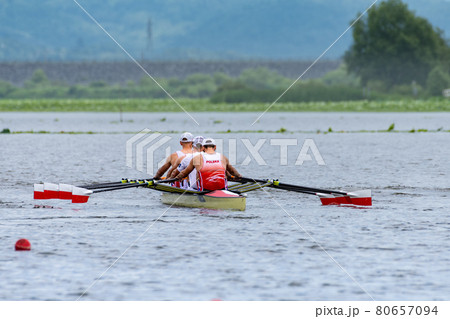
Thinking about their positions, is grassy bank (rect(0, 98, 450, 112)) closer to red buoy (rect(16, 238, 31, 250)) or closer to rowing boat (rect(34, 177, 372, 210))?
rowing boat (rect(34, 177, 372, 210))

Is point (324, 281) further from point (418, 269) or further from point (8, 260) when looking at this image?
point (8, 260)

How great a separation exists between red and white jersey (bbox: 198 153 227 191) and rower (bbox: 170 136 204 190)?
0.74 metres

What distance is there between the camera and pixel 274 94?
139 m

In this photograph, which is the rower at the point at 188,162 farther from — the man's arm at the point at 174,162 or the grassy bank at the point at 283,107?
the grassy bank at the point at 283,107

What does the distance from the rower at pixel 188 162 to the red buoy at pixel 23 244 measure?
22.3 ft

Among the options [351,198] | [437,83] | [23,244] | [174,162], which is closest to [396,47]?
[437,83]

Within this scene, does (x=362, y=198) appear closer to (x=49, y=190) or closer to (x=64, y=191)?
(x=64, y=191)

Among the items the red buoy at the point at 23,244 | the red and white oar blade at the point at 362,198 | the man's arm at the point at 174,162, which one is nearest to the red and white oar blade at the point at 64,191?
the man's arm at the point at 174,162

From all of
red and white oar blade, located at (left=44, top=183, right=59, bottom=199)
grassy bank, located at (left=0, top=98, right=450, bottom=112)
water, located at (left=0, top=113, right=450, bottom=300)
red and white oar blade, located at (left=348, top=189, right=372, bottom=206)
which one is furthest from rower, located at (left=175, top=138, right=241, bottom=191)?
grassy bank, located at (left=0, top=98, right=450, bottom=112)

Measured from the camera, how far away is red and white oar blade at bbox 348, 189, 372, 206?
76.0ft

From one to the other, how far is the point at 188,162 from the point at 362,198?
188 inches
